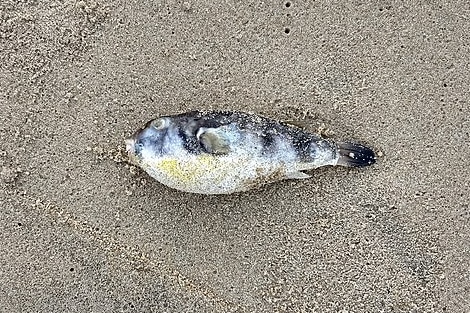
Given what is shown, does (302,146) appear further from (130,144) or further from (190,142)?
(130,144)

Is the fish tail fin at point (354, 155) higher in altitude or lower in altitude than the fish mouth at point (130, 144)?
lower

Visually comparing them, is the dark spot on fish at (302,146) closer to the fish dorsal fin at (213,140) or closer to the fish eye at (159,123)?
the fish dorsal fin at (213,140)

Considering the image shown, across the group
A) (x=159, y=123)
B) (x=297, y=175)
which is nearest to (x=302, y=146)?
(x=297, y=175)

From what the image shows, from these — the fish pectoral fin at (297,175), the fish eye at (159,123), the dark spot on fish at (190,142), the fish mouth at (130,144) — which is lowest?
the fish pectoral fin at (297,175)

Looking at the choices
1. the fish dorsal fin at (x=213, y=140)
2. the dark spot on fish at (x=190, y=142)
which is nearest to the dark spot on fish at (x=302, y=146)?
the fish dorsal fin at (x=213, y=140)

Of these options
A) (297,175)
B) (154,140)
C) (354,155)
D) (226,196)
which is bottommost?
(226,196)

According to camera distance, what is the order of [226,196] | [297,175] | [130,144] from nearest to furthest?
1. [130,144]
2. [297,175]
3. [226,196]

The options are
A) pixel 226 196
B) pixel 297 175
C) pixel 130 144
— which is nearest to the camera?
pixel 130 144

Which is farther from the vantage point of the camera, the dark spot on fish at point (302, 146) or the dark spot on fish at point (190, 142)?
the dark spot on fish at point (302, 146)
